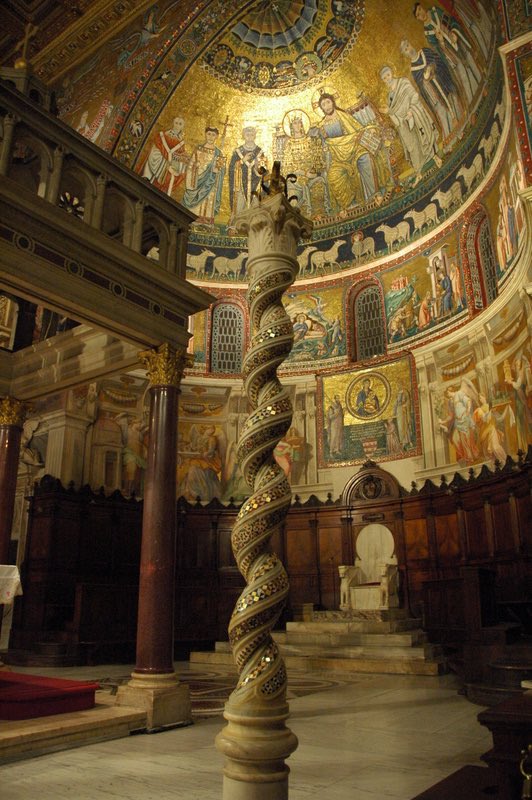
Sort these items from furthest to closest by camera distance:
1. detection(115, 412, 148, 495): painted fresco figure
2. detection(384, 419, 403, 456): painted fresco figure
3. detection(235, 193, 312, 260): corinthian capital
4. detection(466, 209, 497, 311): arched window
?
detection(384, 419, 403, 456): painted fresco figure → detection(115, 412, 148, 495): painted fresco figure → detection(466, 209, 497, 311): arched window → detection(235, 193, 312, 260): corinthian capital

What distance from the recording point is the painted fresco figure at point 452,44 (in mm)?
15688

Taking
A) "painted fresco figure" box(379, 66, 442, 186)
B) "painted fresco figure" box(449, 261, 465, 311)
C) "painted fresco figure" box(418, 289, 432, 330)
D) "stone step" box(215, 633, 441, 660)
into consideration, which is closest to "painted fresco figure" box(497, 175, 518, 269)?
"painted fresco figure" box(449, 261, 465, 311)

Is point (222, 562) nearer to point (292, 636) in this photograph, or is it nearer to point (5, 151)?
point (292, 636)

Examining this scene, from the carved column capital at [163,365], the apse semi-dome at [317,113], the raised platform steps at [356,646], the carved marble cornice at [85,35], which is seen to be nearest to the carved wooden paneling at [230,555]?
the raised platform steps at [356,646]

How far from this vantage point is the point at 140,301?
8.91 m

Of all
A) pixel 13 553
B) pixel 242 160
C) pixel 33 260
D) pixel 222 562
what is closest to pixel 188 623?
pixel 222 562

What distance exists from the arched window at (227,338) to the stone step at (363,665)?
9631 mm

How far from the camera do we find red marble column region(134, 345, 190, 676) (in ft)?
26.6

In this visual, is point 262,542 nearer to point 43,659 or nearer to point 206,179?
point 43,659

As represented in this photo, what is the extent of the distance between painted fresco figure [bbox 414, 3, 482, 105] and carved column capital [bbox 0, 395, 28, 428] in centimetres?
1336

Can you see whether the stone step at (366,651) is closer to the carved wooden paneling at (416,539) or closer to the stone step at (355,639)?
the stone step at (355,639)

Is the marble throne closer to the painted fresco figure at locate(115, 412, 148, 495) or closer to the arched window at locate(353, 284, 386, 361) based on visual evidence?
the arched window at locate(353, 284, 386, 361)

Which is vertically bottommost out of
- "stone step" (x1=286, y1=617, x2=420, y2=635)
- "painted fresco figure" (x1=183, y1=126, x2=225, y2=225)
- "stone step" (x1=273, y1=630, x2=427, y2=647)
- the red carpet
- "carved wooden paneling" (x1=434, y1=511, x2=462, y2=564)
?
the red carpet

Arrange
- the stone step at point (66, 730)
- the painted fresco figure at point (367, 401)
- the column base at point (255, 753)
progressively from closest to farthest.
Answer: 1. the column base at point (255, 753)
2. the stone step at point (66, 730)
3. the painted fresco figure at point (367, 401)
